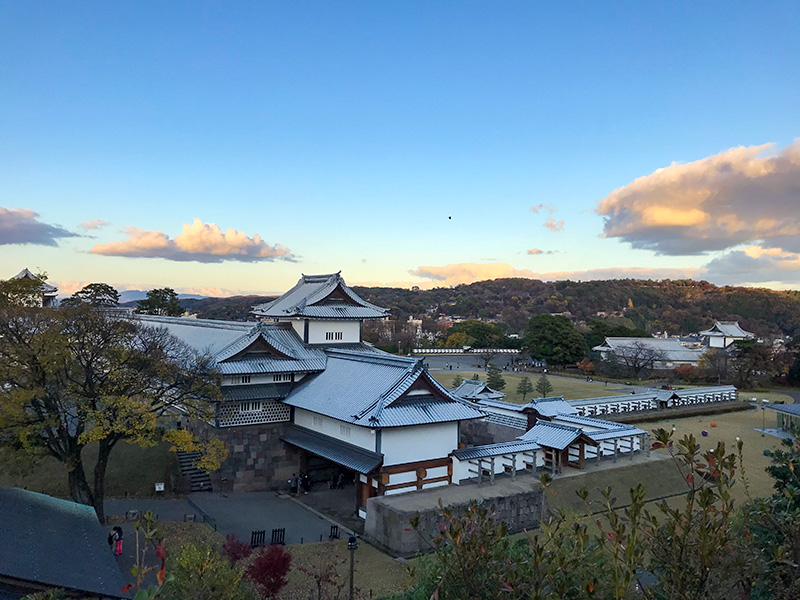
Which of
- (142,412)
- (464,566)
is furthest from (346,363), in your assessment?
(464,566)

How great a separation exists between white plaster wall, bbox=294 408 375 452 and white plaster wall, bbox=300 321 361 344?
4.73m

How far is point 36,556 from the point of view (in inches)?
401

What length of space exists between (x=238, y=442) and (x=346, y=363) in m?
6.12

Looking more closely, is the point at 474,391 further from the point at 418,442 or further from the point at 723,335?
the point at 723,335

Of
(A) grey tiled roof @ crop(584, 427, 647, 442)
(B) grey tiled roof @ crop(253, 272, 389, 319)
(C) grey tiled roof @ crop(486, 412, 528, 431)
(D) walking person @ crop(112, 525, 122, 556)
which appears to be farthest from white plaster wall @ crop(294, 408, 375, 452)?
(C) grey tiled roof @ crop(486, 412, 528, 431)

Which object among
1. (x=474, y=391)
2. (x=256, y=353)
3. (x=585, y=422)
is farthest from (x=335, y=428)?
(x=474, y=391)

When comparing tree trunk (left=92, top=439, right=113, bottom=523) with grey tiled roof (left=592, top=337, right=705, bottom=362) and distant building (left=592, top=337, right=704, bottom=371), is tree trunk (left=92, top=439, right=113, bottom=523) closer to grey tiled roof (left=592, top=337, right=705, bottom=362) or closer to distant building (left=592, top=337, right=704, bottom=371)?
distant building (left=592, top=337, right=704, bottom=371)

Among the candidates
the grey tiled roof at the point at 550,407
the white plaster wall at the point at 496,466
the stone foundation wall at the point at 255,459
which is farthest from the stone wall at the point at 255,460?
the grey tiled roof at the point at 550,407

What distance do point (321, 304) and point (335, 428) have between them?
833 cm

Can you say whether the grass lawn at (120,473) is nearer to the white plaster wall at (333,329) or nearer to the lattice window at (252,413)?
the lattice window at (252,413)

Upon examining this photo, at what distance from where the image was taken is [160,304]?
63.8 m

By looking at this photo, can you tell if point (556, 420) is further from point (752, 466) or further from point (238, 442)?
point (238, 442)

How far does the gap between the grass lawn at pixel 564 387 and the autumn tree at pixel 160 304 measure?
30457 mm

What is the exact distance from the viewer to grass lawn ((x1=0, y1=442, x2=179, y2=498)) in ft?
77.5
